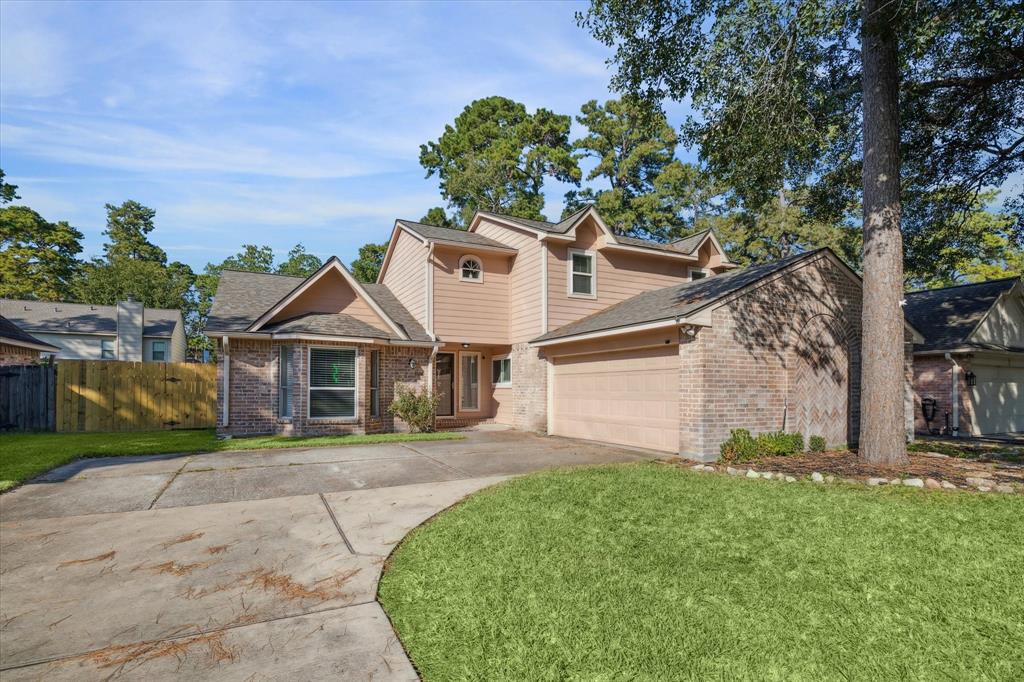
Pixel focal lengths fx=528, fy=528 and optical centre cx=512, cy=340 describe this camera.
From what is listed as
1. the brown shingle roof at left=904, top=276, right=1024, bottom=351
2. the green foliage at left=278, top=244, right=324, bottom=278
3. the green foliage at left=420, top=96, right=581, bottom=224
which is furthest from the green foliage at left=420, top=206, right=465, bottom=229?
the green foliage at left=278, top=244, right=324, bottom=278

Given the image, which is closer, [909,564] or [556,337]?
[909,564]

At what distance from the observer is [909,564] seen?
4.29m

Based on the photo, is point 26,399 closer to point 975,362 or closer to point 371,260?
point 371,260

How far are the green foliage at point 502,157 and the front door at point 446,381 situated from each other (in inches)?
617

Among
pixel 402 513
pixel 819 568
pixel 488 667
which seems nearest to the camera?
pixel 488 667

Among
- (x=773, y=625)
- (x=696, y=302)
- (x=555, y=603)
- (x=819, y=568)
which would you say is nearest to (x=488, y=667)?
(x=555, y=603)

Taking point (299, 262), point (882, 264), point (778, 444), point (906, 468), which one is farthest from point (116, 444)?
point (299, 262)

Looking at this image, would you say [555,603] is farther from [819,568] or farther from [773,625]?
[819,568]

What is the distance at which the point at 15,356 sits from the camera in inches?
693

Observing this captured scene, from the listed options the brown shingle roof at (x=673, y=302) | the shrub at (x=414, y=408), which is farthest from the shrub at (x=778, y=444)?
the shrub at (x=414, y=408)

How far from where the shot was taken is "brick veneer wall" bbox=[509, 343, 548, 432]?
15.8m

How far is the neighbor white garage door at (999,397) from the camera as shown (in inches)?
647

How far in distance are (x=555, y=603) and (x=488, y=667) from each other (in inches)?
34.7

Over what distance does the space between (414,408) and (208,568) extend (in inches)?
417
